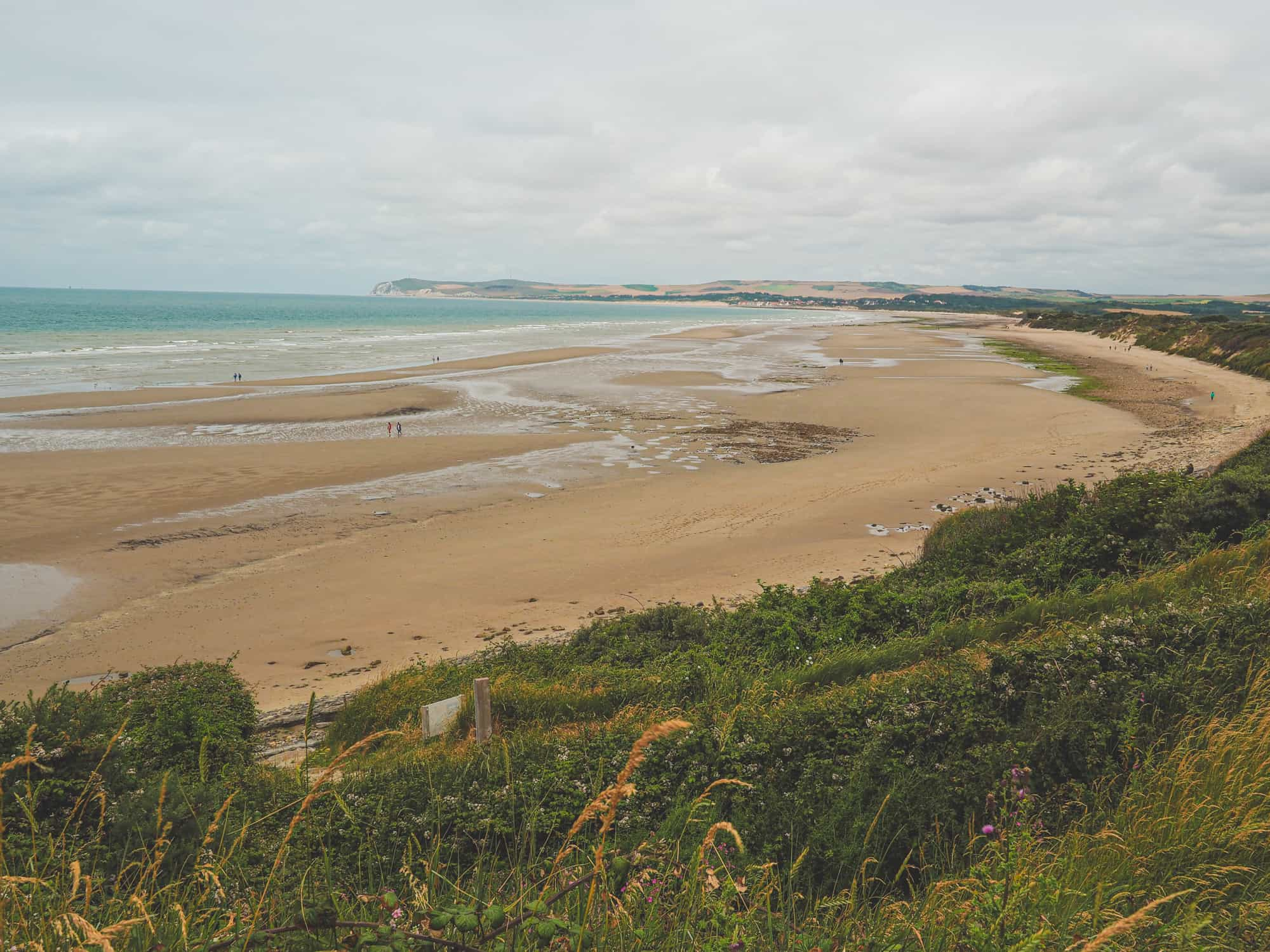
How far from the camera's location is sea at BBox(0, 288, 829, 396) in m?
44.6

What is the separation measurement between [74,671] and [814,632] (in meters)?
10.4

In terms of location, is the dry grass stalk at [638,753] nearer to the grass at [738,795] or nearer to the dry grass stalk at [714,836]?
the grass at [738,795]

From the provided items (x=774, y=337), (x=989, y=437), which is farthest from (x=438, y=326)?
(x=989, y=437)

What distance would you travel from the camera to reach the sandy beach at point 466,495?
12125 millimetres

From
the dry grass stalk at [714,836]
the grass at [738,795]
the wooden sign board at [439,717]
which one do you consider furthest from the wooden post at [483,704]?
the dry grass stalk at [714,836]

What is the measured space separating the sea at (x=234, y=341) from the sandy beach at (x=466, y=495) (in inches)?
328

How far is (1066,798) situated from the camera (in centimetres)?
432

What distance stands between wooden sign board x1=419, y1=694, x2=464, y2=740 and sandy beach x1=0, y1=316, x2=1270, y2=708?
375 centimetres

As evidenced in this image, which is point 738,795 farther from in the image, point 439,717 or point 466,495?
point 466,495

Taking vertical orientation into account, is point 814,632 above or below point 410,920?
below

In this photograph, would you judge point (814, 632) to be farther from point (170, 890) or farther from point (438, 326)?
point (438, 326)

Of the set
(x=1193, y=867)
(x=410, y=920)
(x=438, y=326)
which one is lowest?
(x=1193, y=867)

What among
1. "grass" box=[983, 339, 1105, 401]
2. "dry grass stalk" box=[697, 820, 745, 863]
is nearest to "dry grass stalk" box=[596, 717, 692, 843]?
"dry grass stalk" box=[697, 820, 745, 863]

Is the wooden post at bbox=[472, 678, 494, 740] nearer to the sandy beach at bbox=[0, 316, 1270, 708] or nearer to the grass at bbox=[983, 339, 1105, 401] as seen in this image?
the sandy beach at bbox=[0, 316, 1270, 708]
